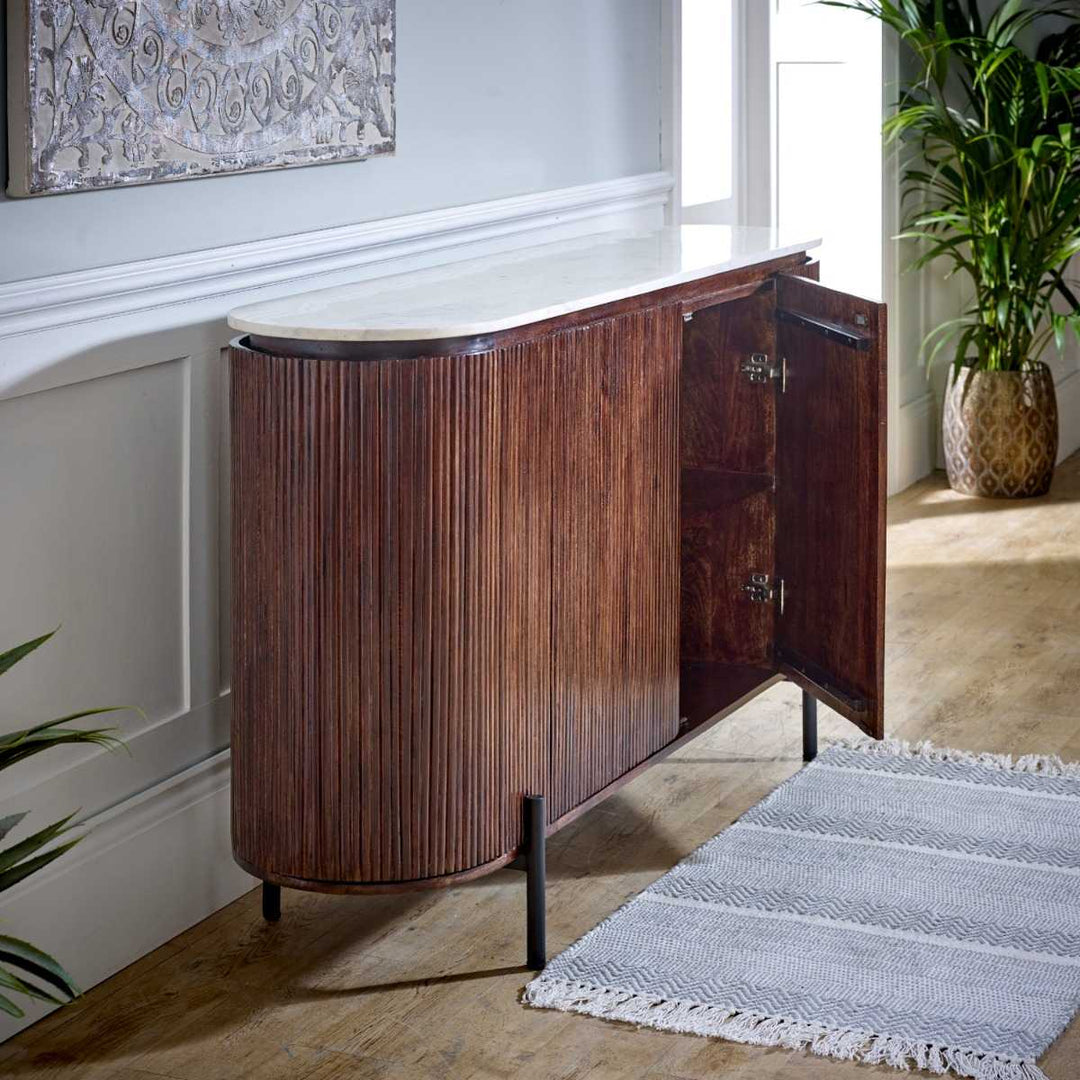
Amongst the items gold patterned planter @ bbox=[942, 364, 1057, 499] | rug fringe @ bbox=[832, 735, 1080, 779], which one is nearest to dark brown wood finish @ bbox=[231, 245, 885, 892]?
rug fringe @ bbox=[832, 735, 1080, 779]

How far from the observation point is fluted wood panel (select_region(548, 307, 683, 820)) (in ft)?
8.22

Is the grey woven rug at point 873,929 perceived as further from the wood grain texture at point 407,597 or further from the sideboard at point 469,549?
the wood grain texture at point 407,597

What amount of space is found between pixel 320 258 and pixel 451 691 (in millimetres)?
852

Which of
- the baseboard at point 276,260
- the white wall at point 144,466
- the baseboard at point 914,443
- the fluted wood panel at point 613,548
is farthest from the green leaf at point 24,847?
the baseboard at point 914,443

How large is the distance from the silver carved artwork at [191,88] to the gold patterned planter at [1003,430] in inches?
111

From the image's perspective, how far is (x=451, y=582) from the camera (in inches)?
90.6

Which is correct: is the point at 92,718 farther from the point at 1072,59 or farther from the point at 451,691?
the point at 1072,59

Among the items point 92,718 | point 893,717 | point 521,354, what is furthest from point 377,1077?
point 893,717

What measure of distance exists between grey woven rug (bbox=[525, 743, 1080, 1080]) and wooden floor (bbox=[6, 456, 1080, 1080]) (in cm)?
6

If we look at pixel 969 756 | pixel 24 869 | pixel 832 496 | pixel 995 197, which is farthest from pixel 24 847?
pixel 995 197

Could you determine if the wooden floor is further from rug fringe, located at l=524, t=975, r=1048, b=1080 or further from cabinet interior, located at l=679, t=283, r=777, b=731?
cabinet interior, located at l=679, t=283, r=777, b=731

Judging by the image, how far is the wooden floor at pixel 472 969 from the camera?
2232 millimetres

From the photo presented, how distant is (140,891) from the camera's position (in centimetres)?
255

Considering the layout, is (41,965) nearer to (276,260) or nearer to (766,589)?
(276,260)
